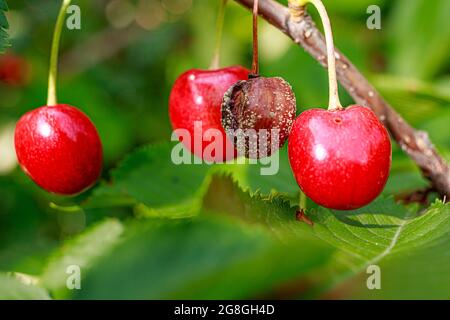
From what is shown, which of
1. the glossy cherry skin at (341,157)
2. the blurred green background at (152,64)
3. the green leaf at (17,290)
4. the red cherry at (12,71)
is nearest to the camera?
the green leaf at (17,290)

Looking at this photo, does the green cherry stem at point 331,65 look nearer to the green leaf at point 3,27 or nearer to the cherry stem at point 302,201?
the cherry stem at point 302,201

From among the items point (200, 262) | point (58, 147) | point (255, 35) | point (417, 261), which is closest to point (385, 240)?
point (417, 261)

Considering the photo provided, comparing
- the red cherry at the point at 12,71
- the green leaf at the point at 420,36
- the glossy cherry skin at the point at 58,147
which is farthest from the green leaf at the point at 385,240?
the red cherry at the point at 12,71

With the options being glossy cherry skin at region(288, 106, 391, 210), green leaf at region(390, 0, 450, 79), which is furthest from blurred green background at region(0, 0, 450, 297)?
glossy cherry skin at region(288, 106, 391, 210)

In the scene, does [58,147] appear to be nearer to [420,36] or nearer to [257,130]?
[257,130]

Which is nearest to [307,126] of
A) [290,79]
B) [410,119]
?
[410,119]

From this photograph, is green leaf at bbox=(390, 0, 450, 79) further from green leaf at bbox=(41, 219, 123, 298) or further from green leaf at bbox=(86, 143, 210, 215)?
green leaf at bbox=(41, 219, 123, 298)
